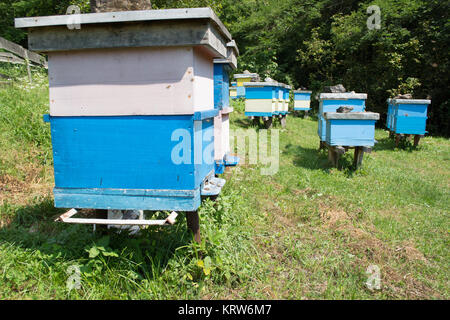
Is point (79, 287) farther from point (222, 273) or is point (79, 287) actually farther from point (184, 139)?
point (184, 139)

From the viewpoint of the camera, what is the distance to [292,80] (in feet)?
57.2

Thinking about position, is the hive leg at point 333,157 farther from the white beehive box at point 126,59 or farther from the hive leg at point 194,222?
the white beehive box at point 126,59

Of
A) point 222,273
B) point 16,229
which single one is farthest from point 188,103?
point 16,229

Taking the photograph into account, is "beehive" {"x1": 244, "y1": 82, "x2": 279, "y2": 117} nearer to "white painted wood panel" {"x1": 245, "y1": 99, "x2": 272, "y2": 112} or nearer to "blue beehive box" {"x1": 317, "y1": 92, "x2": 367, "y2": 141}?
"white painted wood panel" {"x1": 245, "y1": 99, "x2": 272, "y2": 112}

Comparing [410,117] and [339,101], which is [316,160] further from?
[410,117]

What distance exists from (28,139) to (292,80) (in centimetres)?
1462

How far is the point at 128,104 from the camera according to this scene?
6.95ft

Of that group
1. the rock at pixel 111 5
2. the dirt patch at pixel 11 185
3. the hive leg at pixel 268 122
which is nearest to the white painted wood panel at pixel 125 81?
the rock at pixel 111 5

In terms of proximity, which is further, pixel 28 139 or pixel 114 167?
pixel 28 139

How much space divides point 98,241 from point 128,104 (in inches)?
45.9

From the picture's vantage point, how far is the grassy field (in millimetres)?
2455

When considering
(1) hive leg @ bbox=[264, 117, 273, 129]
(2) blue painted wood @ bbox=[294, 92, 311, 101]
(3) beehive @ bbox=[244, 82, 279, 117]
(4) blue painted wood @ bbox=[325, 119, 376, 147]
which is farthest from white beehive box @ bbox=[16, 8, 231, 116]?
(2) blue painted wood @ bbox=[294, 92, 311, 101]

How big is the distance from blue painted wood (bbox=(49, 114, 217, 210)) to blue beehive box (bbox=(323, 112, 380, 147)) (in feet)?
12.4

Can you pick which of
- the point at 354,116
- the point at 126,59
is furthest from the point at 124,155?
the point at 354,116
